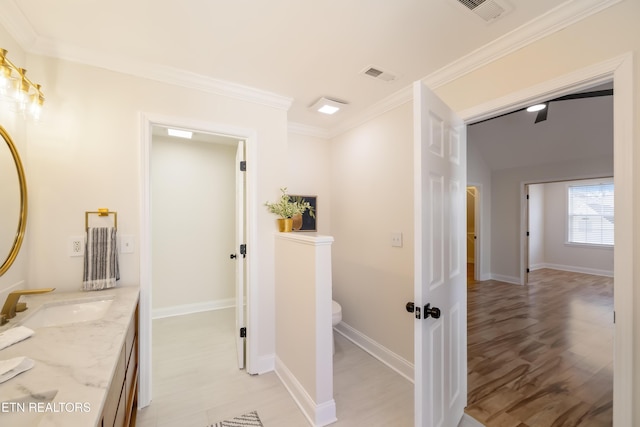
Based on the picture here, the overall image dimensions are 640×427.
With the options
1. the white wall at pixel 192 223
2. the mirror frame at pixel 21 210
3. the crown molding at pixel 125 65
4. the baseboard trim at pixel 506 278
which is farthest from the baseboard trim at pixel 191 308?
the baseboard trim at pixel 506 278

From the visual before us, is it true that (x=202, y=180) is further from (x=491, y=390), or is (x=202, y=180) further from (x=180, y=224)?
(x=491, y=390)

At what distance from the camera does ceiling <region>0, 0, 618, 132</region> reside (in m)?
1.39

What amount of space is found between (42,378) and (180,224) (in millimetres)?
3174

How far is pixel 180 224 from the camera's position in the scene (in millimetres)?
3705

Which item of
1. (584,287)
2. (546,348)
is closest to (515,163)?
(584,287)

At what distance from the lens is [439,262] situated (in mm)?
1435

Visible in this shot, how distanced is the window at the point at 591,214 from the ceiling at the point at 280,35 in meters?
6.90

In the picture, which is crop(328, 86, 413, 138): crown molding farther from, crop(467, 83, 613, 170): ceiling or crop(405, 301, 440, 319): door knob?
crop(467, 83, 613, 170): ceiling

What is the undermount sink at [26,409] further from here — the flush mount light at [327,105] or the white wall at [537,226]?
the white wall at [537,226]

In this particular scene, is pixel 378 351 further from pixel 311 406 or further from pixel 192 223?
pixel 192 223

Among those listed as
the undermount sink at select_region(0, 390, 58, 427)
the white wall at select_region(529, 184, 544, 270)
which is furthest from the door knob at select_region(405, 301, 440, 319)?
the white wall at select_region(529, 184, 544, 270)

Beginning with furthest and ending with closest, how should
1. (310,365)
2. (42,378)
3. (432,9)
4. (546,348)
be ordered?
(546,348)
(310,365)
(432,9)
(42,378)

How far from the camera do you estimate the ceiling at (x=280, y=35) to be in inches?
54.7

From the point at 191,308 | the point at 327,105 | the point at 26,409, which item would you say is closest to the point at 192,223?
the point at 191,308
